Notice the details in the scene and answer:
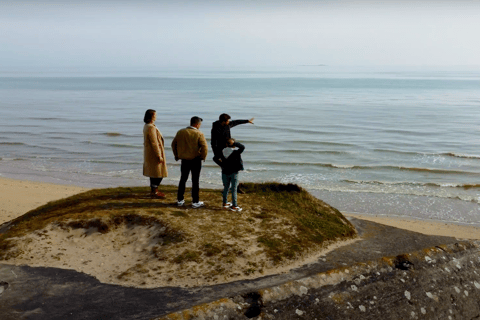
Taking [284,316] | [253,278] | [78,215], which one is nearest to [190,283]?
[253,278]

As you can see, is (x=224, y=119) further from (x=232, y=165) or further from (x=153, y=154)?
(x=153, y=154)

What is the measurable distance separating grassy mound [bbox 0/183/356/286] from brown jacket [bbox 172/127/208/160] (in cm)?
110

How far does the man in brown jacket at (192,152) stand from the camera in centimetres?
966

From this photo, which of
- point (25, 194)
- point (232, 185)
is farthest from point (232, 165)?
point (25, 194)

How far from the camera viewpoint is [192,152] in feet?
31.8

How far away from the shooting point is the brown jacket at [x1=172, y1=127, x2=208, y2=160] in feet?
31.7

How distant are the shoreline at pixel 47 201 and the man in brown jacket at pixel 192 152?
6519 millimetres

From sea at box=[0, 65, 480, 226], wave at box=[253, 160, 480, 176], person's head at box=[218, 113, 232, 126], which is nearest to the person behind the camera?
person's head at box=[218, 113, 232, 126]

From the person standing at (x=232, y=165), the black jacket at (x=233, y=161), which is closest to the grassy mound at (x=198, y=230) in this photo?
the person standing at (x=232, y=165)

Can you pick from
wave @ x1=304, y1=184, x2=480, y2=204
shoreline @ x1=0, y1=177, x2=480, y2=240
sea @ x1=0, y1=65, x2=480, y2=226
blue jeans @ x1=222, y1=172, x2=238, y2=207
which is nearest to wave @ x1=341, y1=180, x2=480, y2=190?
sea @ x1=0, y1=65, x2=480, y2=226

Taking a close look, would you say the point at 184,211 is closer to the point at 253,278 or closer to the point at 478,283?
the point at 253,278

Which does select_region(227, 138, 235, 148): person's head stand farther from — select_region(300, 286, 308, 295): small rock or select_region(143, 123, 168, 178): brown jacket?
select_region(300, 286, 308, 295): small rock

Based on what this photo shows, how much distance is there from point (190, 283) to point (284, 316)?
1.60 meters

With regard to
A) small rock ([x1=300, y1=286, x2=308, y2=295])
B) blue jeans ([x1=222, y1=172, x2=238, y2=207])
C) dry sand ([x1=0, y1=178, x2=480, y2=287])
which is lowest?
dry sand ([x1=0, y1=178, x2=480, y2=287])
